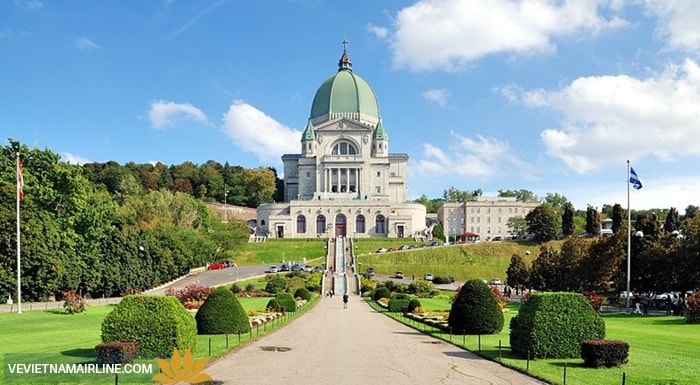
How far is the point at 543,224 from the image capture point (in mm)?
103562

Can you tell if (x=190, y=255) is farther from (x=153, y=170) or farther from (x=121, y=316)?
(x=153, y=170)

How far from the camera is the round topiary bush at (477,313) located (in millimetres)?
25078

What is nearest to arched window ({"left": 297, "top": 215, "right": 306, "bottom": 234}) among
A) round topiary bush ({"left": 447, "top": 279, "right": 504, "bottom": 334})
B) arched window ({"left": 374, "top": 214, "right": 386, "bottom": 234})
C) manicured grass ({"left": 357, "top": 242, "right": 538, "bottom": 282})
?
arched window ({"left": 374, "top": 214, "right": 386, "bottom": 234})

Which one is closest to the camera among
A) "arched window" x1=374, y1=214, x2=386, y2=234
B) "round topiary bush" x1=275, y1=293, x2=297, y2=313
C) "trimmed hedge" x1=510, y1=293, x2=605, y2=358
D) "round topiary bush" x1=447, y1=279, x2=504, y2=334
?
"trimmed hedge" x1=510, y1=293, x2=605, y2=358

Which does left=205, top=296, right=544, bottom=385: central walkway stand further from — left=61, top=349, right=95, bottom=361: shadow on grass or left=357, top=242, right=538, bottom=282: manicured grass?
left=357, top=242, right=538, bottom=282: manicured grass

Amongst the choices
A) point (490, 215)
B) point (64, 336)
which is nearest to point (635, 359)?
point (64, 336)

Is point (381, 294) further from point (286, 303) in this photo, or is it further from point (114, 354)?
point (114, 354)

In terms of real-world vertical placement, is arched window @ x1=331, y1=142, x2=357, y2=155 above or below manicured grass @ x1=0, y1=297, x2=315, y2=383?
above

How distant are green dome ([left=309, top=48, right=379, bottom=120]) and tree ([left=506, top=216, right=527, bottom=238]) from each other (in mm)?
32888

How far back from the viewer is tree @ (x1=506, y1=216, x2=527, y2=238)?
4656 inches

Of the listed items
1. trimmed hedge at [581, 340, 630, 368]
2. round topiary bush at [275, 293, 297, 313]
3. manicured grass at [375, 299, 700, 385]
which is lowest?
round topiary bush at [275, 293, 297, 313]

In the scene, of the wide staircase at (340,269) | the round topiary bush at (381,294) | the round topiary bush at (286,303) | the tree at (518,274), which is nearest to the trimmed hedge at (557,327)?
the round topiary bush at (286,303)

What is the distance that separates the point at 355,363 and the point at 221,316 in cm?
828

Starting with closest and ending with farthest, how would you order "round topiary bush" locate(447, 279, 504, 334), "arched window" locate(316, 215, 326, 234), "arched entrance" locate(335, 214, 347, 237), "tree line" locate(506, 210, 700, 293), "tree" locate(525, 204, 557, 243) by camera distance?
"round topiary bush" locate(447, 279, 504, 334), "tree line" locate(506, 210, 700, 293), "tree" locate(525, 204, 557, 243), "arched window" locate(316, 215, 326, 234), "arched entrance" locate(335, 214, 347, 237)
